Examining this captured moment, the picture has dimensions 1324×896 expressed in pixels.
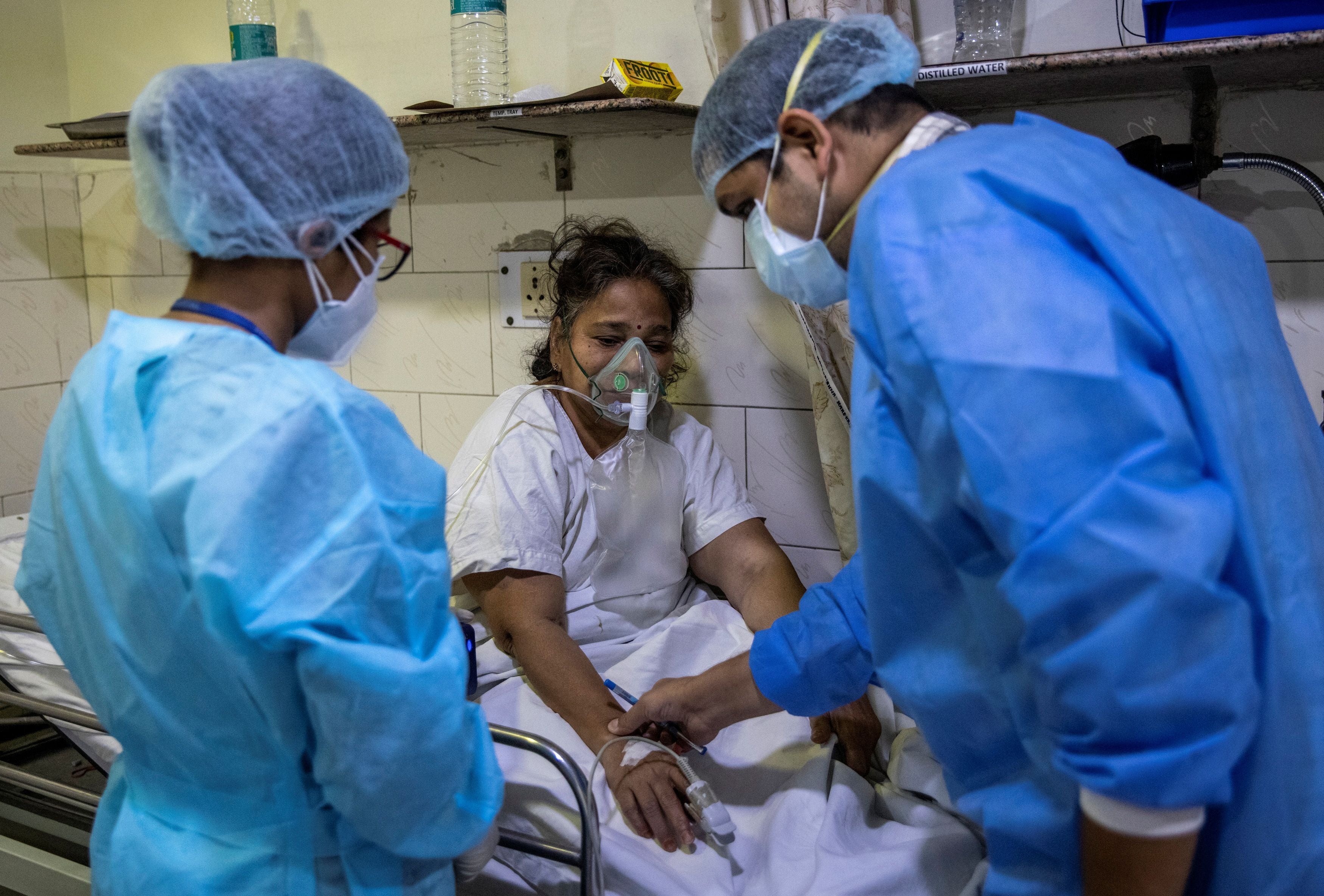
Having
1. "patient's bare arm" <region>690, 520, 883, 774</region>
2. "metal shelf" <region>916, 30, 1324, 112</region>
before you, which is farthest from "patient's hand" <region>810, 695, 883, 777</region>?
"metal shelf" <region>916, 30, 1324, 112</region>

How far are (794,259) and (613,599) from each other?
0.99 meters

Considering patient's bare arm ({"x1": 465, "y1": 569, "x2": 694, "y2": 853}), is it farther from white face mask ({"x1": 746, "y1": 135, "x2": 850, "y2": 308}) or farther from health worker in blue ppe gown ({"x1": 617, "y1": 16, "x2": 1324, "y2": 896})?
white face mask ({"x1": 746, "y1": 135, "x2": 850, "y2": 308})

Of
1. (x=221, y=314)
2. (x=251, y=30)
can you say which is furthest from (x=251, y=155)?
(x=251, y=30)

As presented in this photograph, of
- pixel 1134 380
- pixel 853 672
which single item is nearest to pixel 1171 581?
pixel 1134 380

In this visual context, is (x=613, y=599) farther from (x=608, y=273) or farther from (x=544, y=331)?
(x=544, y=331)

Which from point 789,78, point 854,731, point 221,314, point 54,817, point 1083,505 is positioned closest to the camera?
point 1083,505

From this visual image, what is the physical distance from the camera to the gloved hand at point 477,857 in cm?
117

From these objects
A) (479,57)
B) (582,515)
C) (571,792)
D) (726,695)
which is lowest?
(571,792)

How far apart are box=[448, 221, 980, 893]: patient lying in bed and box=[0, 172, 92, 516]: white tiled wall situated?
5.43ft

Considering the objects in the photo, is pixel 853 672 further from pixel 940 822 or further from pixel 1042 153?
pixel 1042 153

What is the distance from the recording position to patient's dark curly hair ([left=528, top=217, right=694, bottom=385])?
1947mm

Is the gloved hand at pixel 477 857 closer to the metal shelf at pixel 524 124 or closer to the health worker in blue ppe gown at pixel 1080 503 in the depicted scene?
the health worker in blue ppe gown at pixel 1080 503

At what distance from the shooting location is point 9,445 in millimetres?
2822

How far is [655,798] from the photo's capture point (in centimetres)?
141
